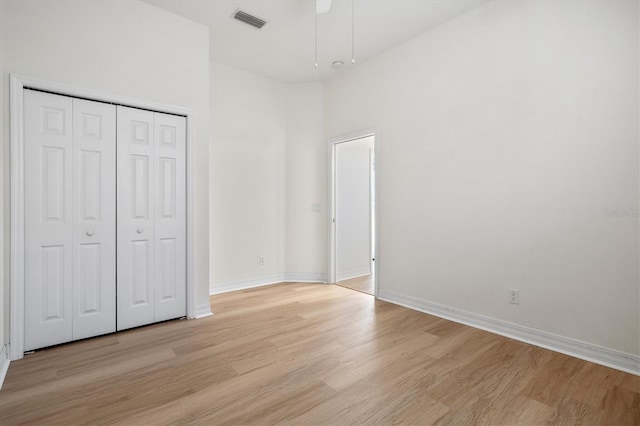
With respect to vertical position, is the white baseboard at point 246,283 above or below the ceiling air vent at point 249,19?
below

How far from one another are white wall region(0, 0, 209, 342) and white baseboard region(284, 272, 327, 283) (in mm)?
1637

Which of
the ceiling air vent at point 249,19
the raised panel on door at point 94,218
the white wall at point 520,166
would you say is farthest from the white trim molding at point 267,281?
the ceiling air vent at point 249,19

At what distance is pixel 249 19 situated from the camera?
3.09 meters

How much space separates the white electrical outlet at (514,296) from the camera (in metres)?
2.62

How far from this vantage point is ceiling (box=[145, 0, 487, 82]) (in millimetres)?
2869

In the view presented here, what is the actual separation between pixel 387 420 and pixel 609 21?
308 cm

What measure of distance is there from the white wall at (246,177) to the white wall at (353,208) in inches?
34.8

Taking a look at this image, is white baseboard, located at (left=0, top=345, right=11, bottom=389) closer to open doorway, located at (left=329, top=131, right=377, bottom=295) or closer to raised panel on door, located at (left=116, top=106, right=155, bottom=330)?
raised panel on door, located at (left=116, top=106, right=155, bottom=330)

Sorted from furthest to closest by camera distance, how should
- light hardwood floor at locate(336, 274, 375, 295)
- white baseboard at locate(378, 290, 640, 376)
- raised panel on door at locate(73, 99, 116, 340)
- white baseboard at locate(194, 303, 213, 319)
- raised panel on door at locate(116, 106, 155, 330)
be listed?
light hardwood floor at locate(336, 274, 375, 295), white baseboard at locate(194, 303, 213, 319), raised panel on door at locate(116, 106, 155, 330), raised panel on door at locate(73, 99, 116, 340), white baseboard at locate(378, 290, 640, 376)

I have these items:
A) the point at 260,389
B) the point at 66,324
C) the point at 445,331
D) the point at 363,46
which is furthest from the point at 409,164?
the point at 66,324

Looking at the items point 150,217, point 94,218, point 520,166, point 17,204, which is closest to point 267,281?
point 150,217

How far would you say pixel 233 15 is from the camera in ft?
9.91

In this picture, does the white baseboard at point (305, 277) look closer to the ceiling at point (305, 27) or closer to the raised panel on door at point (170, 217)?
the raised panel on door at point (170, 217)

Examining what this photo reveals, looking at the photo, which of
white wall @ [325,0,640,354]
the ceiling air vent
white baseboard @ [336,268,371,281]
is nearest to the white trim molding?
white baseboard @ [336,268,371,281]
